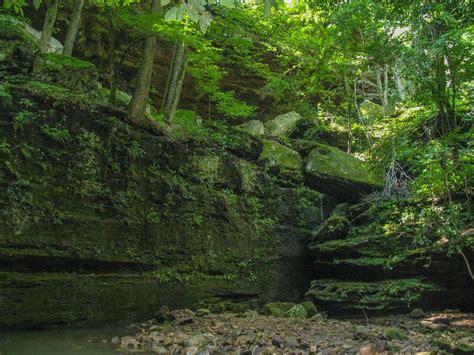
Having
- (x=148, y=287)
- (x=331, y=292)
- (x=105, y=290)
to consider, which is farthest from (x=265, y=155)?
(x=105, y=290)

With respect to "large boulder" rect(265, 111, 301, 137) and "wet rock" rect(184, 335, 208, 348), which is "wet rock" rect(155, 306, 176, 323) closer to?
"wet rock" rect(184, 335, 208, 348)

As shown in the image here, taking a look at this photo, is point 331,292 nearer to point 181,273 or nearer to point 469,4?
point 181,273

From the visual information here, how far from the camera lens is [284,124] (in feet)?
52.8

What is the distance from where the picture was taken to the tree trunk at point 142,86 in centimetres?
916

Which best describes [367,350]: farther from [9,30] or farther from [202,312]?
[9,30]

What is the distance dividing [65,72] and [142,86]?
1.69 m

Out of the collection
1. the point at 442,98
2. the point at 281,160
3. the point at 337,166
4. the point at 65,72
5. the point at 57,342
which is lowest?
the point at 57,342

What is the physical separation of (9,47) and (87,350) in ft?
20.1

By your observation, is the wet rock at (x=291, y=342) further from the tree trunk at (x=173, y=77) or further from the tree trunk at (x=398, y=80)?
the tree trunk at (x=173, y=77)

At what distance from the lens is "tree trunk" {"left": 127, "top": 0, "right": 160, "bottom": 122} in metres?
9.16

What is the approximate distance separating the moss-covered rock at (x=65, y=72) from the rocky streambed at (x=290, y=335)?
5.36 metres

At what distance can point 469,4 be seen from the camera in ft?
23.6

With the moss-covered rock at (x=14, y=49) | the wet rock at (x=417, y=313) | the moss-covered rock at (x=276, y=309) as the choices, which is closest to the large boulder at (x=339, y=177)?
the wet rock at (x=417, y=313)

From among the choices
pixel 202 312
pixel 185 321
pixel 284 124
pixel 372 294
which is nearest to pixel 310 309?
pixel 372 294
